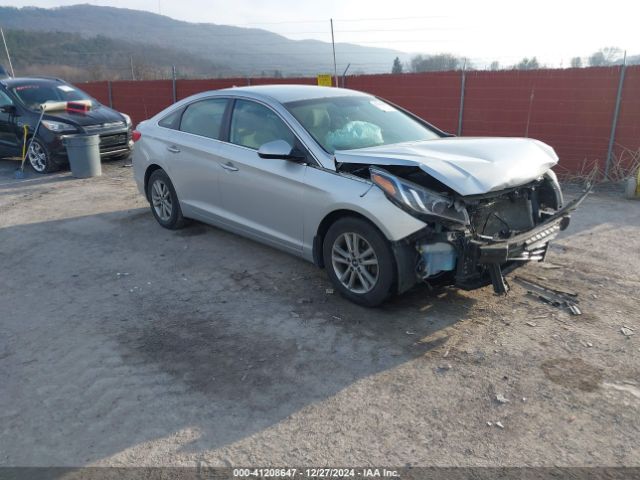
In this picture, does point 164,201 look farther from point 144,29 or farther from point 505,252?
point 144,29

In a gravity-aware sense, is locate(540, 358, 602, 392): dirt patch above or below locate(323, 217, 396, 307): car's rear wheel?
below

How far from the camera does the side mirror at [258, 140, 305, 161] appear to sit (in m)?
4.50

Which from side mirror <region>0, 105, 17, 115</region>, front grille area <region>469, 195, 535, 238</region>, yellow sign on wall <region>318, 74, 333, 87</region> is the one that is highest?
yellow sign on wall <region>318, 74, 333, 87</region>

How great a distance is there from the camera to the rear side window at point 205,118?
5.59 meters

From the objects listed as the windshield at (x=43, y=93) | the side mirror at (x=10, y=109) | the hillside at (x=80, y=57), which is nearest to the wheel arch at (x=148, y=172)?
the windshield at (x=43, y=93)

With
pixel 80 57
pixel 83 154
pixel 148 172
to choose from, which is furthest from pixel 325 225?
pixel 80 57

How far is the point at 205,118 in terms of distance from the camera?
5.79m

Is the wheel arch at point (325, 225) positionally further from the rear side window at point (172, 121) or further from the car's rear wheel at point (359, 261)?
the rear side window at point (172, 121)

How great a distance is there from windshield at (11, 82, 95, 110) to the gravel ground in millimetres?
6448

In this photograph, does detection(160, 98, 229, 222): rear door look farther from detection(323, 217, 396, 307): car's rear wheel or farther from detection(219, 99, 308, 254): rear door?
detection(323, 217, 396, 307): car's rear wheel

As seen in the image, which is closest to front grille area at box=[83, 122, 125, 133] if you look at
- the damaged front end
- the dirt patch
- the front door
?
the front door

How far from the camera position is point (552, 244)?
233 inches

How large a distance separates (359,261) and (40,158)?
8570 mm

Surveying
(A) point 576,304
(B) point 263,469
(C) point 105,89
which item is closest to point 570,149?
(A) point 576,304
